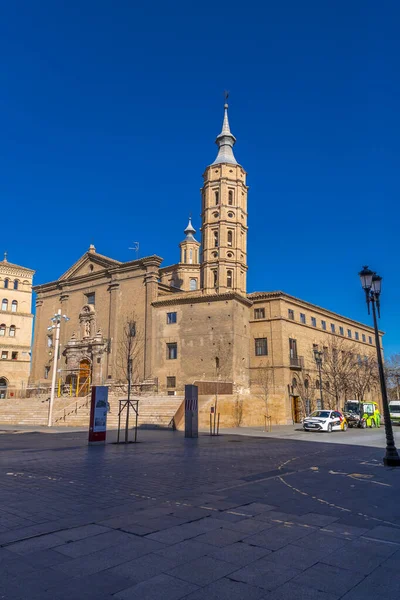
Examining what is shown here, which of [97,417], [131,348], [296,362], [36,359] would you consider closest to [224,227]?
[131,348]

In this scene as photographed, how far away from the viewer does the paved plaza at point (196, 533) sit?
4.01 meters

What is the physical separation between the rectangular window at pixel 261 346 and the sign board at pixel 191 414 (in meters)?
23.9

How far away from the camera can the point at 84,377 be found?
47500 millimetres

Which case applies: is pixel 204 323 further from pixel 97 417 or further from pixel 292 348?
pixel 97 417

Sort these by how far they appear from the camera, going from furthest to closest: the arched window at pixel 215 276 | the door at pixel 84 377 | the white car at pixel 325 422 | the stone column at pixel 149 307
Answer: the door at pixel 84 377 < the arched window at pixel 215 276 < the stone column at pixel 149 307 < the white car at pixel 325 422

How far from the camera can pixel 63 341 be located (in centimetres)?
5134

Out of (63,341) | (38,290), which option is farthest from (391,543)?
(38,290)

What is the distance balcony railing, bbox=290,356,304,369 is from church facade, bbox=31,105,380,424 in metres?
0.13

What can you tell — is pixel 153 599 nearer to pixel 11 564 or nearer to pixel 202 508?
pixel 11 564

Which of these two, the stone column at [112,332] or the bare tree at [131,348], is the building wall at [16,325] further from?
the bare tree at [131,348]

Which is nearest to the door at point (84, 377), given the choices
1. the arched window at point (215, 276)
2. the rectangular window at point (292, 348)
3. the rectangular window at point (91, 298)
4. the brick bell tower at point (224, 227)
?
the rectangular window at point (91, 298)

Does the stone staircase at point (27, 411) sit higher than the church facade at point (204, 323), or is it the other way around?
the church facade at point (204, 323)

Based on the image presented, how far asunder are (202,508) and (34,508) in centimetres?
257

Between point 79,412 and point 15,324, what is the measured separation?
35.2m
